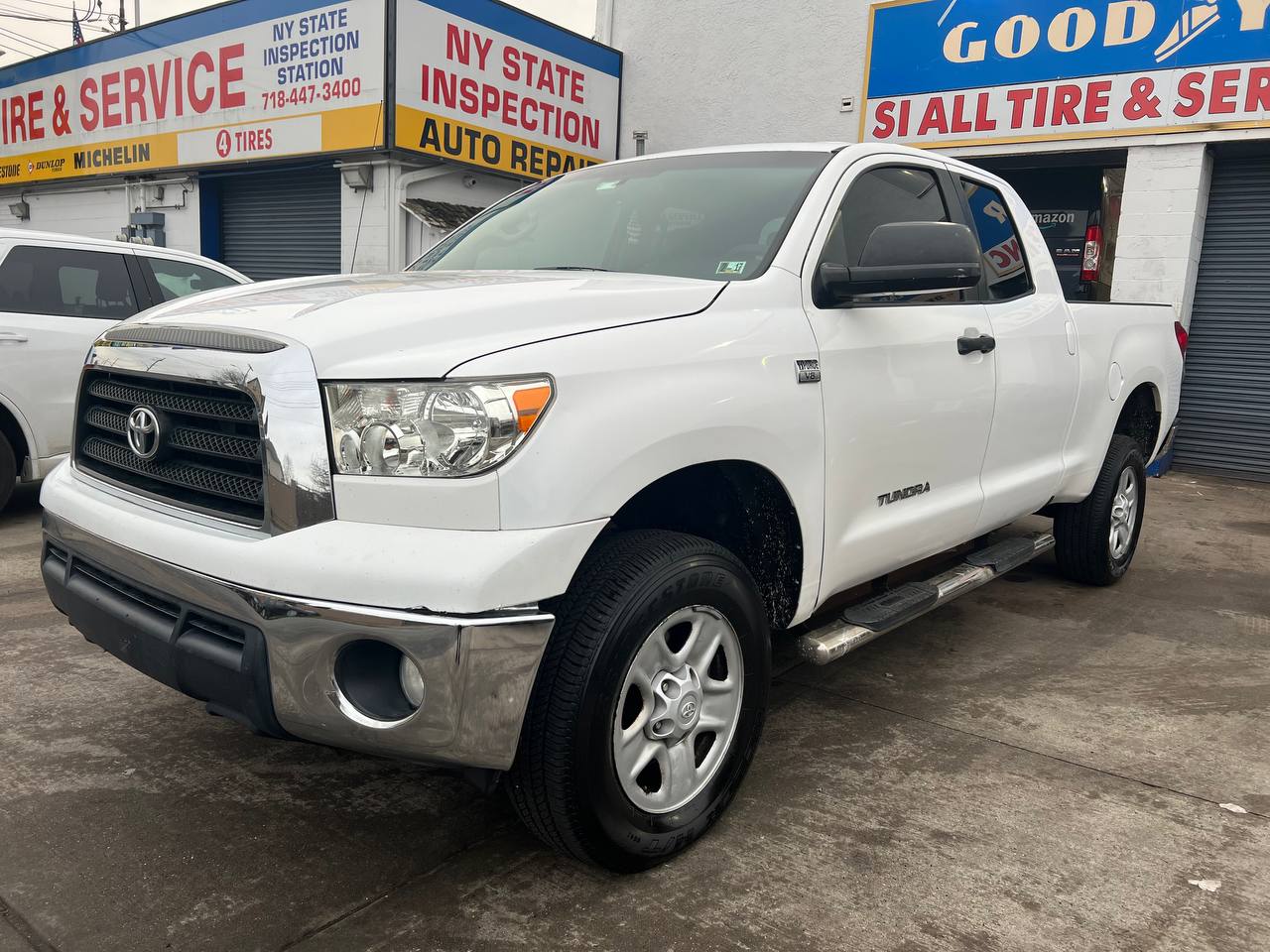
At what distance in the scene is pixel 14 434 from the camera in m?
5.77

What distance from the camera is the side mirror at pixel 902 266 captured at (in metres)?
2.80

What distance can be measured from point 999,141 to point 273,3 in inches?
338

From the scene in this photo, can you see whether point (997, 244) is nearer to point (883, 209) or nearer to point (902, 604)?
point (883, 209)

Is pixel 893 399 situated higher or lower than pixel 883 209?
lower

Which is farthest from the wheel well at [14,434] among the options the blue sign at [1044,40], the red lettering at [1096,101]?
the red lettering at [1096,101]

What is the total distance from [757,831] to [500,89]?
36.2 feet

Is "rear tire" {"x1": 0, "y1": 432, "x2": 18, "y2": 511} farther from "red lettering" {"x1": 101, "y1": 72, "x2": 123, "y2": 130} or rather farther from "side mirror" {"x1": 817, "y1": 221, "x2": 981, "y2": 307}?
"red lettering" {"x1": 101, "y1": 72, "x2": 123, "y2": 130}

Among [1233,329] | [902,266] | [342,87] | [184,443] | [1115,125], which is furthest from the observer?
[342,87]

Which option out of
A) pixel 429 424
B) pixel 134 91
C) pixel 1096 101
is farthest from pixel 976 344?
pixel 134 91

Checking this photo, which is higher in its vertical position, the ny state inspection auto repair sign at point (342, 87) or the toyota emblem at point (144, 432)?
the ny state inspection auto repair sign at point (342, 87)

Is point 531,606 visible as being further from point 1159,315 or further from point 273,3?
point 273,3

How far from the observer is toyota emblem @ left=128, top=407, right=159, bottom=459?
2418 millimetres

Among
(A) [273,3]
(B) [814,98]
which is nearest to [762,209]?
(B) [814,98]

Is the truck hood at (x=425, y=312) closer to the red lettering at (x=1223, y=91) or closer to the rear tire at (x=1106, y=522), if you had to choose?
the rear tire at (x=1106, y=522)
